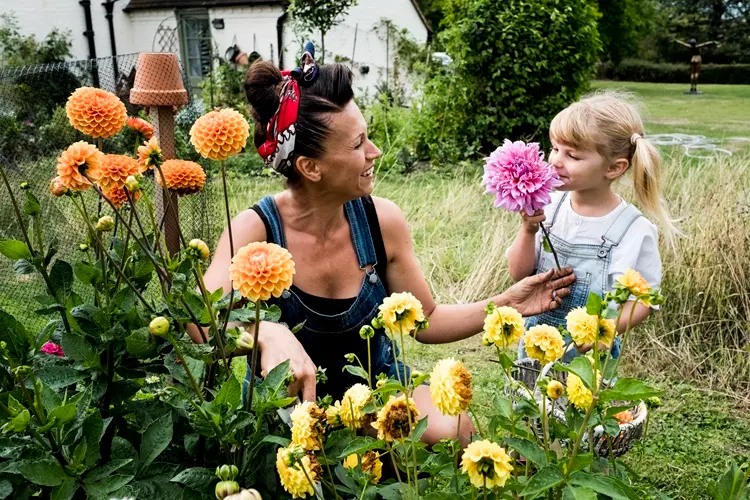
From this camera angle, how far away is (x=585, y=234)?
2.42 meters

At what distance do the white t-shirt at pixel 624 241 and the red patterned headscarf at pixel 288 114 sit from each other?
953mm

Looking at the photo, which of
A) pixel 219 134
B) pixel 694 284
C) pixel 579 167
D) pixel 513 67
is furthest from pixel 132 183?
pixel 513 67

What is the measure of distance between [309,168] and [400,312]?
91 centimetres

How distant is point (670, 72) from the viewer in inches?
1233

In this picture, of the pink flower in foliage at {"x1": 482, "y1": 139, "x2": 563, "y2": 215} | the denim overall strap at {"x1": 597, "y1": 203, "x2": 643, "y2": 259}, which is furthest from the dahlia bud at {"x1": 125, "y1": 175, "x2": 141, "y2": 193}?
the denim overall strap at {"x1": 597, "y1": 203, "x2": 643, "y2": 259}

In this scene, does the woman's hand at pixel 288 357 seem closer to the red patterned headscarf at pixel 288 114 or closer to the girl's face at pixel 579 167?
the red patterned headscarf at pixel 288 114

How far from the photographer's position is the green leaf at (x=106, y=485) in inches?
39.4

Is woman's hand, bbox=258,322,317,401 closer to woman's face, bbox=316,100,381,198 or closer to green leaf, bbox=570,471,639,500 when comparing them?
green leaf, bbox=570,471,639,500

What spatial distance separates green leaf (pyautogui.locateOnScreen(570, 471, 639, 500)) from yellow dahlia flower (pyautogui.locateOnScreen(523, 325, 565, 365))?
20 cm

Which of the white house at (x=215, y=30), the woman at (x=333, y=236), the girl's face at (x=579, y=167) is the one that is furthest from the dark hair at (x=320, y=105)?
the white house at (x=215, y=30)

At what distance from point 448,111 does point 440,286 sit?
4.16 metres

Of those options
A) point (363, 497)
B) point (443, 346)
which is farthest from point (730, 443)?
point (363, 497)

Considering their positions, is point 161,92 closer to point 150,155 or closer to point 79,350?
point 150,155

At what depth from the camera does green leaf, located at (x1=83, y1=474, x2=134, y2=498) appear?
100cm
